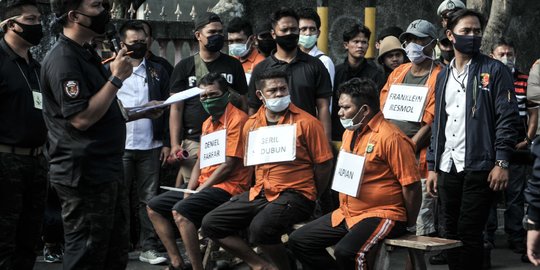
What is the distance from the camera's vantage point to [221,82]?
8609mm

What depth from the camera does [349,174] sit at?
23.9 feet

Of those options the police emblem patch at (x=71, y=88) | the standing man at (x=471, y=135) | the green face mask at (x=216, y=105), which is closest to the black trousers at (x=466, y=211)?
the standing man at (x=471, y=135)

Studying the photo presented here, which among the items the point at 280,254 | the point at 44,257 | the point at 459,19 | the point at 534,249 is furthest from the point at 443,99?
the point at 44,257

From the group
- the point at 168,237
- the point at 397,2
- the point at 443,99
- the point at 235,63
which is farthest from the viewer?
the point at 397,2

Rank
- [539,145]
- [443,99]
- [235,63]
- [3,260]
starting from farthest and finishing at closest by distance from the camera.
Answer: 1. [235,63]
2. [443,99]
3. [3,260]
4. [539,145]

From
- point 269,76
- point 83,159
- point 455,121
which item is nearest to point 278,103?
point 269,76

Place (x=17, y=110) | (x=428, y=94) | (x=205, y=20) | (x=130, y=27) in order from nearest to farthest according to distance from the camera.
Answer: (x=17, y=110) → (x=428, y=94) → (x=205, y=20) → (x=130, y=27)

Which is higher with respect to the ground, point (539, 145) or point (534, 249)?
point (539, 145)

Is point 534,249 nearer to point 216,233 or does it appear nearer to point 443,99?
point 443,99

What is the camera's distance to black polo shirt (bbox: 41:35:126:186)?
19.8ft

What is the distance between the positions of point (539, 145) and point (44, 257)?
17.9 feet

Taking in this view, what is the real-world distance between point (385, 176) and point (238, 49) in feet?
10.2

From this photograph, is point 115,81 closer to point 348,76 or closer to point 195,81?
point 195,81

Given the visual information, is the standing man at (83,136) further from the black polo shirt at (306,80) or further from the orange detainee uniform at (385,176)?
the black polo shirt at (306,80)
